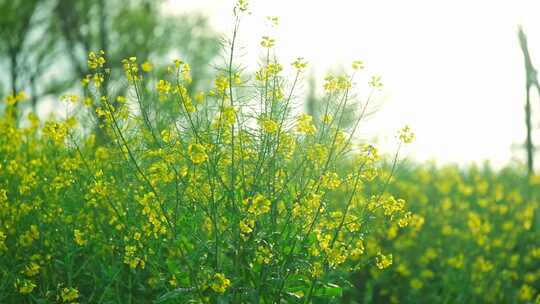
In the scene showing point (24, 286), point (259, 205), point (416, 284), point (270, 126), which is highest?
point (270, 126)

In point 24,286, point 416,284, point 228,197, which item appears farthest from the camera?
point 416,284

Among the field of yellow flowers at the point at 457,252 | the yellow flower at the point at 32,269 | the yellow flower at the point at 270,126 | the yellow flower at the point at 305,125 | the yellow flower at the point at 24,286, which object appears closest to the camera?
the yellow flower at the point at 270,126

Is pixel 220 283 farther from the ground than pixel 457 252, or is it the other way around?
pixel 457 252

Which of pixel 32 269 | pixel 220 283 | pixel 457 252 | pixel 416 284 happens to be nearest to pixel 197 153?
pixel 220 283

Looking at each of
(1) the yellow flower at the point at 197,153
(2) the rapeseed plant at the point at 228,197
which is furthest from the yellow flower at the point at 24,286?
(1) the yellow flower at the point at 197,153

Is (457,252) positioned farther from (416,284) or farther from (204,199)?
(204,199)

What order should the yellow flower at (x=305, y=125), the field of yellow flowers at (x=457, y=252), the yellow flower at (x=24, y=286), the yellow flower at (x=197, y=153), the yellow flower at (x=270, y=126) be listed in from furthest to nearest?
the field of yellow flowers at (x=457, y=252)
the yellow flower at (x=24, y=286)
the yellow flower at (x=305, y=125)
the yellow flower at (x=270, y=126)
the yellow flower at (x=197, y=153)

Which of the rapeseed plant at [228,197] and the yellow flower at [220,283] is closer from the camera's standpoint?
the yellow flower at [220,283]

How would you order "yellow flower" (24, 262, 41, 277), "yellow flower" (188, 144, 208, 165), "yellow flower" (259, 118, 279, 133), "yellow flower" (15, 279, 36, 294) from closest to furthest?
"yellow flower" (188, 144, 208, 165), "yellow flower" (259, 118, 279, 133), "yellow flower" (15, 279, 36, 294), "yellow flower" (24, 262, 41, 277)

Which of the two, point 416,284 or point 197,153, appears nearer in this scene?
point 197,153

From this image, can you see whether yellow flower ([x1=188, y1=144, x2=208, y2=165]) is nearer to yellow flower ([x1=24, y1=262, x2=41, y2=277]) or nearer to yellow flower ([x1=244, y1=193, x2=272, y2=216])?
yellow flower ([x1=244, y1=193, x2=272, y2=216])

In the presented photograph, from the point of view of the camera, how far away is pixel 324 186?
4.05 meters

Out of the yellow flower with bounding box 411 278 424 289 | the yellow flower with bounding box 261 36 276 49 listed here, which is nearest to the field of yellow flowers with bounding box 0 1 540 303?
the yellow flower with bounding box 261 36 276 49

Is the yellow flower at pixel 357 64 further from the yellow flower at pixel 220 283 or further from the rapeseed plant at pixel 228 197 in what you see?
the yellow flower at pixel 220 283
